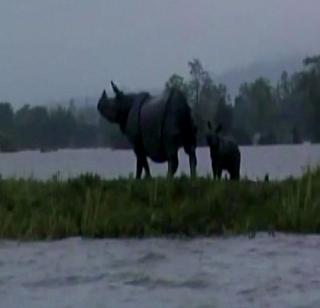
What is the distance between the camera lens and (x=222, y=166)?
1909 cm

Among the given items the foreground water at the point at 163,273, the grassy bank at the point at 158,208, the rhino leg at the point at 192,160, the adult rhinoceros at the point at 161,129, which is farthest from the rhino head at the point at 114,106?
the foreground water at the point at 163,273

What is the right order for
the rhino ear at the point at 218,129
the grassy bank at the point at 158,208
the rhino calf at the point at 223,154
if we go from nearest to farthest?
1. the grassy bank at the point at 158,208
2. the rhino calf at the point at 223,154
3. the rhino ear at the point at 218,129

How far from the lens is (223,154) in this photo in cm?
1903

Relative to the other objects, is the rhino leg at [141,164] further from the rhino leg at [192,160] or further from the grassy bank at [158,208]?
the grassy bank at [158,208]

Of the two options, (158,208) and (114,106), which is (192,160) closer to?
(114,106)

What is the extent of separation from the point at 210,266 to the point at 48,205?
4.20 m

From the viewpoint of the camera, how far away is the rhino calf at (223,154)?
19.0 m

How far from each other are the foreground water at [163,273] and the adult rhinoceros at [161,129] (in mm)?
4853

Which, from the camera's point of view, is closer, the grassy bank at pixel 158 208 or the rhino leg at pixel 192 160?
the grassy bank at pixel 158 208

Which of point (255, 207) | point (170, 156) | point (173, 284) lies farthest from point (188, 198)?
point (173, 284)

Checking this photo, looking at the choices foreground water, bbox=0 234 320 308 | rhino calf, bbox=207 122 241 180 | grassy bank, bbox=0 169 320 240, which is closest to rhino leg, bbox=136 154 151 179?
rhino calf, bbox=207 122 241 180

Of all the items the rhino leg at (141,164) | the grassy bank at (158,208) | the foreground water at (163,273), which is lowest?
the foreground water at (163,273)

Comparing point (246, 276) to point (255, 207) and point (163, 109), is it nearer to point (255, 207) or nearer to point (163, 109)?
point (255, 207)

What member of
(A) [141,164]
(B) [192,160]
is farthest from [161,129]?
(A) [141,164]
